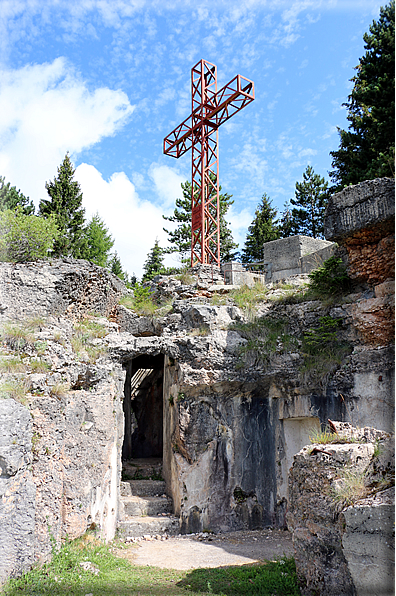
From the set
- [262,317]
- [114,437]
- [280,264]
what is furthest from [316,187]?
[114,437]

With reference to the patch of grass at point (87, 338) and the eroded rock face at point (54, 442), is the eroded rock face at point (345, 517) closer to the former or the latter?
the eroded rock face at point (54, 442)

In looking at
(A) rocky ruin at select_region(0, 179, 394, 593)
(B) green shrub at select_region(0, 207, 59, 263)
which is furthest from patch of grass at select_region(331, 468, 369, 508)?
(B) green shrub at select_region(0, 207, 59, 263)

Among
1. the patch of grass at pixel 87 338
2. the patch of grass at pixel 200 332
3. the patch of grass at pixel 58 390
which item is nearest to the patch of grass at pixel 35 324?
the patch of grass at pixel 87 338

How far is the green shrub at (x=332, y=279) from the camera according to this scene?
11492 mm

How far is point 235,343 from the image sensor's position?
11711mm

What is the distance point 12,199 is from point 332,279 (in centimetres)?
1401

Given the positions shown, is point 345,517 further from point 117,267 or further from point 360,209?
point 117,267

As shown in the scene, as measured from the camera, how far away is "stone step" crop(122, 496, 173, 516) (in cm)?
1109

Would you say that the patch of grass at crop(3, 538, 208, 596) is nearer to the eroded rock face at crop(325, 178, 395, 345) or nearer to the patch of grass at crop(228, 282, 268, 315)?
the eroded rock face at crop(325, 178, 395, 345)

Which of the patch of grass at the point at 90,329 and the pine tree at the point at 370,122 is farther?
the pine tree at the point at 370,122

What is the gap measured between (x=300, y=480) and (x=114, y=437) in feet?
17.0

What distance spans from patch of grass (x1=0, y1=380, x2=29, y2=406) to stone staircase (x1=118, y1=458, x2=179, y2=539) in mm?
4512

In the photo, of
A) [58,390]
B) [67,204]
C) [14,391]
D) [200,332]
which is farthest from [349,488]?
[67,204]

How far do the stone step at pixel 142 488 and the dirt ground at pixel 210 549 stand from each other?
208 centimetres
